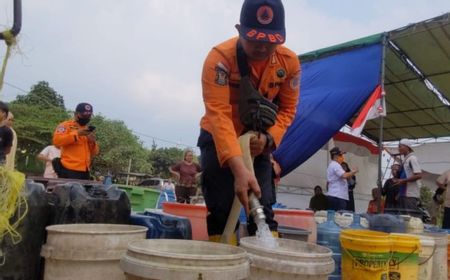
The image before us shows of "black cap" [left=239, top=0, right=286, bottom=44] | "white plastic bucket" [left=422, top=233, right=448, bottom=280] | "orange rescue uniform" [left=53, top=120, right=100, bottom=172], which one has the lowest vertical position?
"white plastic bucket" [left=422, top=233, right=448, bottom=280]

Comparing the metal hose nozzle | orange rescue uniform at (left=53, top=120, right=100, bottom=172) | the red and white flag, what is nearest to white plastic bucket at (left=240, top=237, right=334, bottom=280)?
the metal hose nozzle

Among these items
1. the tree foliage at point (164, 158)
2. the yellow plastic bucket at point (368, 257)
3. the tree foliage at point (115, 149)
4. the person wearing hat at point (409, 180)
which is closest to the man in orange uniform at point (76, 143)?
the yellow plastic bucket at point (368, 257)

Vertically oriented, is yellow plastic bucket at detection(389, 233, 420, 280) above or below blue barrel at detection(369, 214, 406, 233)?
below

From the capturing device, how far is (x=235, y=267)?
145cm

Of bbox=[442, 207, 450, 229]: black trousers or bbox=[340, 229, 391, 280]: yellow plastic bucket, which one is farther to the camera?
bbox=[442, 207, 450, 229]: black trousers

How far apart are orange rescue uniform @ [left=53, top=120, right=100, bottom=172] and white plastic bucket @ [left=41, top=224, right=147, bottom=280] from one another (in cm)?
289

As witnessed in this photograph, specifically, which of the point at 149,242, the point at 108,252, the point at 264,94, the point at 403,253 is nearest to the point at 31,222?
the point at 108,252

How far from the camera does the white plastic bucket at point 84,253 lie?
168 cm

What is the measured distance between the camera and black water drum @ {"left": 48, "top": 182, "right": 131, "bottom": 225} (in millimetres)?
2064

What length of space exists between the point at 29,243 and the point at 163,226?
648 mm

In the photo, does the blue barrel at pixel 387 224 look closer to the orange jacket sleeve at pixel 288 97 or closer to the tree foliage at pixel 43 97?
the orange jacket sleeve at pixel 288 97

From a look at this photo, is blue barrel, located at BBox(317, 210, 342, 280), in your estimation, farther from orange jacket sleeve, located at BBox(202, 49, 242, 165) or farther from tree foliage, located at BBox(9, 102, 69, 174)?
tree foliage, located at BBox(9, 102, 69, 174)

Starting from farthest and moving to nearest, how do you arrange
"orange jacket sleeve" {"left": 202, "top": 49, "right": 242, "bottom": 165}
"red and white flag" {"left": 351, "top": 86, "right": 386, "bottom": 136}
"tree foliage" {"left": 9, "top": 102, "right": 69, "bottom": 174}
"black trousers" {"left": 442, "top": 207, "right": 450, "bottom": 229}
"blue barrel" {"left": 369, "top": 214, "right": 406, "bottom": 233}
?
"tree foliage" {"left": 9, "top": 102, "right": 69, "bottom": 174} < "red and white flag" {"left": 351, "top": 86, "right": 386, "bottom": 136} < "black trousers" {"left": 442, "top": 207, "right": 450, "bottom": 229} < "blue barrel" {"left": 369, "top": 214, "right": 406, "bottom": 233} < "orange jacket sleeve" {"left": 202, "top": 49, "right": 242, "bottom": 165}

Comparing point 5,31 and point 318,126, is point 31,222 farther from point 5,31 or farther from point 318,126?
point 318,126
